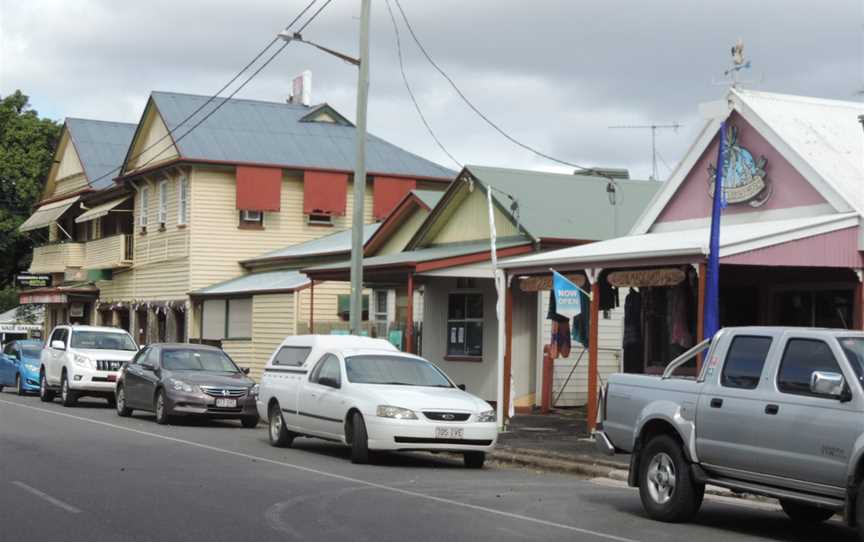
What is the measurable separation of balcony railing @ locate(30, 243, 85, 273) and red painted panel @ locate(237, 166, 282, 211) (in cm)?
1282

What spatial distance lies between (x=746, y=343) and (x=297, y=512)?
168 inches

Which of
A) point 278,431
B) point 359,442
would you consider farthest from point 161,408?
point 359,442

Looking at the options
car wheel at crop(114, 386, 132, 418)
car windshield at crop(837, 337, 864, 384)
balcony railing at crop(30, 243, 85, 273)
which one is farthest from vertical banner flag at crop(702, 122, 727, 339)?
balcony railing at crop(30, 243, 85, 273)

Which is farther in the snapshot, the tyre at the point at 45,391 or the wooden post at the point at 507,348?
the tyre at the point at 45,391

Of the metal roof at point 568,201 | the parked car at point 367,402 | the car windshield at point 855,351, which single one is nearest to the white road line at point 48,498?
the parked car at point 367,402

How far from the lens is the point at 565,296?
20328 mm

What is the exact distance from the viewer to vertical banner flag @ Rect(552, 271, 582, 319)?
2030 cm

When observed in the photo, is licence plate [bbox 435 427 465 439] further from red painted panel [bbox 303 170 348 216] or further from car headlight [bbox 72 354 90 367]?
red painted panel [bbox 303 170 348 216]

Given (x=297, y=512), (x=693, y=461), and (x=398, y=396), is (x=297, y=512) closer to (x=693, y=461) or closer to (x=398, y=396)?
(x=693, y=461)

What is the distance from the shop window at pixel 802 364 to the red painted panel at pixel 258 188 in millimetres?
30126

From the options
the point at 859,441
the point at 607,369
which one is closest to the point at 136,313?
the point at 607,369

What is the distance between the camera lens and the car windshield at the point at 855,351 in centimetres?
1032

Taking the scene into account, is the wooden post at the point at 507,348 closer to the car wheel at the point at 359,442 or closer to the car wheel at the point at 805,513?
the car wheel at the point at 359,442

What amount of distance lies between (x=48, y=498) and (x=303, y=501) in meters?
2.40
